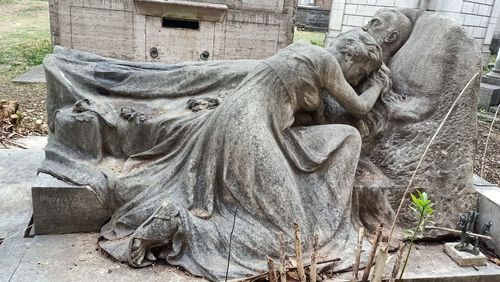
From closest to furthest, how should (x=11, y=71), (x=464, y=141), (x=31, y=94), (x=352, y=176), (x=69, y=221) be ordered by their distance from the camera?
(x=69, y=221)
(x=352, y=176)
(x=464, y=141)
(x=31, y=94)
(x=11, y=71)

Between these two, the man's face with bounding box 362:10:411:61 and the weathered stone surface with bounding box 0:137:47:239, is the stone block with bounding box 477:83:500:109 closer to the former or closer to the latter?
the man's face with bounding box 362:10:411:61

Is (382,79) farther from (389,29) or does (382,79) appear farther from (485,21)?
(485,21)

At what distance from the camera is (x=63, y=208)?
2.38 meters

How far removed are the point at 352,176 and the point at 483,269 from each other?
36.4 inches

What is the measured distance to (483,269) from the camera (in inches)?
99.1

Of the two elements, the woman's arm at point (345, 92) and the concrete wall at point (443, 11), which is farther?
the concrete wall at point (443, 11)

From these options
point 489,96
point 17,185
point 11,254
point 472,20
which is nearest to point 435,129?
point 11,254

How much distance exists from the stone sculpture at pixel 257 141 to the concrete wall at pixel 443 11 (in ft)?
29.9

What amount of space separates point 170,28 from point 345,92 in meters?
4.93

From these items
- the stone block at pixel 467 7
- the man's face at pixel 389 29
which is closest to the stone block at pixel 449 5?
the stone block at pixel 467 7

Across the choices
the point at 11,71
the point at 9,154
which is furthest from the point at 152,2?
the point at 9,154

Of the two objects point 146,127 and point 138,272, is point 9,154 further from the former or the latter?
point 138,272

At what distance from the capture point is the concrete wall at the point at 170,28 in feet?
21.8

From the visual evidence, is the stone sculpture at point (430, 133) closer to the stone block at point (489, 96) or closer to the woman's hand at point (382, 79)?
the woman's hand at point (382, 79)
